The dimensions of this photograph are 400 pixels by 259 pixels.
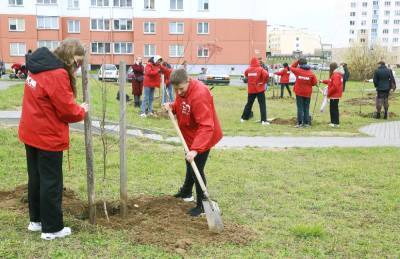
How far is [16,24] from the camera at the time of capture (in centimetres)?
5172

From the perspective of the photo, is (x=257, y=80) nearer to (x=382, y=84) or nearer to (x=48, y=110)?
(x=382, y=84)

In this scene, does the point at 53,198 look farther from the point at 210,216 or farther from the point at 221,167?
the point at 221,167

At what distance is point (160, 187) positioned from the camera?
259 inches

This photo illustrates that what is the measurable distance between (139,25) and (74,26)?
23.1ft

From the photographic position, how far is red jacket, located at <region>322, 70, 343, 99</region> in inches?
529

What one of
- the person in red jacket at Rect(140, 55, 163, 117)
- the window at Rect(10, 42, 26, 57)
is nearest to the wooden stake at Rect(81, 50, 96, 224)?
the person in red jacket at Rect(140, 55, 163, 117)

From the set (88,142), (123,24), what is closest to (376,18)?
(123,24)

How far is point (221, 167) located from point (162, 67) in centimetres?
709

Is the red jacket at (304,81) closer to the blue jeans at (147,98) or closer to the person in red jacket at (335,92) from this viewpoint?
the person in red jacket at (335,92)

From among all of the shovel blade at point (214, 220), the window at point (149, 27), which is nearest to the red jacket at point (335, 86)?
the shovel blade at point (214, 220)

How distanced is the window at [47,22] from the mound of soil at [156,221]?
49.2m

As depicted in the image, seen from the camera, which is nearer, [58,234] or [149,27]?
[58,234]

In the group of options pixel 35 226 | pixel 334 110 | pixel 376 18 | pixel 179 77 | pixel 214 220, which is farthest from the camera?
pixel 376 18

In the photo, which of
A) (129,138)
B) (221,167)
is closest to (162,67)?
(129,138)
